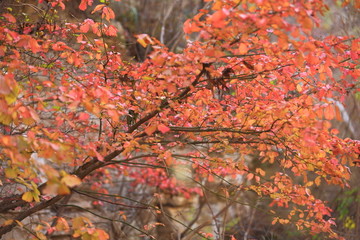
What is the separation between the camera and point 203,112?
462 cm

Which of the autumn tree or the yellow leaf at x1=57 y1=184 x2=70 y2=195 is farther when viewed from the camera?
the autumn tree

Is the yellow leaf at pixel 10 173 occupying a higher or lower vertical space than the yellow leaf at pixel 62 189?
lower

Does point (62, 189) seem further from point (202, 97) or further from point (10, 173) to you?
point (202, 97)

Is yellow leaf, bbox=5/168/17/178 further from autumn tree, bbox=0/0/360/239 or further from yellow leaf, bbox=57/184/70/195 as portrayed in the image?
yellow leaf, bbox=57/184/70/195

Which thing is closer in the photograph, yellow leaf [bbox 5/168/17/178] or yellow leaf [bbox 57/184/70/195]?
yellow leaf [bbox 57/184/70/195]

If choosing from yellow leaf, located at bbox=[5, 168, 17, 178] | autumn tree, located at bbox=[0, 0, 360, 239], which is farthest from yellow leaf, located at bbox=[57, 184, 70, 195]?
yellow leaf, located at bbox=[5, 168, 17, 178]

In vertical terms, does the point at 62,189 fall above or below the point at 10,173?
above

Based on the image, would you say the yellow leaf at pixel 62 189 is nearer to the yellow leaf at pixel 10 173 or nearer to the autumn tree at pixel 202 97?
the autumn tree at pixel 202 97

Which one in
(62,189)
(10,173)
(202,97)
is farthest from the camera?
(202,97)

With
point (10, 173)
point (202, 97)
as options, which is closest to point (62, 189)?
point (10, 173)

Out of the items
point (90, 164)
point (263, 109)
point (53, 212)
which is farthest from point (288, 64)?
point (53, 212)

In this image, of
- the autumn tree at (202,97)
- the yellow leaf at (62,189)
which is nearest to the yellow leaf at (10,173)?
the autumn tree at (202,97)

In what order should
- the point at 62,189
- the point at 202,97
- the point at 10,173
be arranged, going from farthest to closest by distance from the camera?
the point at 202,97
the point at 10,173
the point at 62,189

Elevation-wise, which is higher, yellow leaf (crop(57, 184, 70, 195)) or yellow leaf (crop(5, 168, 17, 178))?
yellow leaf (crop(57, 184, 70, 195))
